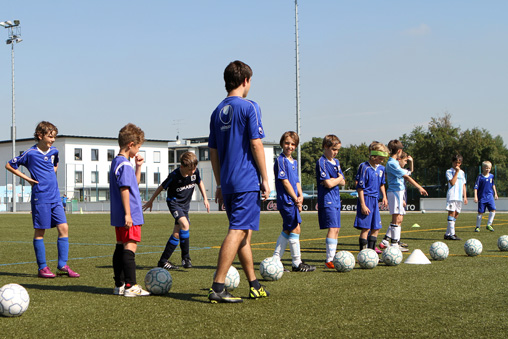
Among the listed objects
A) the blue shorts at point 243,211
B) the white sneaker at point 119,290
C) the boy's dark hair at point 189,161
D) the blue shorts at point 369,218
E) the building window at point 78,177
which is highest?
the boy's dark hair at point 189,161

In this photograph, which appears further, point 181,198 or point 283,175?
point 181,198

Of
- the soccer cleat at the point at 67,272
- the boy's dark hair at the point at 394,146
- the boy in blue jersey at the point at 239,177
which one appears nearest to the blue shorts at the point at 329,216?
the boy in blue jersey at the point at 239,177

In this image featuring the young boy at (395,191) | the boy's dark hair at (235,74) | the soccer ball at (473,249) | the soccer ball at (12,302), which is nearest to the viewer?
the soccer ball at (12,302)

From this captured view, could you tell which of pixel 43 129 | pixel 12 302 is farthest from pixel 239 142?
pixel 43 129

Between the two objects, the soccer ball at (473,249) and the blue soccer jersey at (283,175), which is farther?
the soccer ball at (473,249)

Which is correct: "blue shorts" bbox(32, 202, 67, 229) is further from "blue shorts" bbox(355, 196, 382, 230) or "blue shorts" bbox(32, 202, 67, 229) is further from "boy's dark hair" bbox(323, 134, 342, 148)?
"blue shorts" bbox(355, 196, 382, 230)

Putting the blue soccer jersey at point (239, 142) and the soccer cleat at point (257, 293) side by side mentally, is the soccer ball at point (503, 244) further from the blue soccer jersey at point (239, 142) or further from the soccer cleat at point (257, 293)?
the blue soccer jersey at point (239, 142)

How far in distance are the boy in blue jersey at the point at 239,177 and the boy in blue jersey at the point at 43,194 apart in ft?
10.7

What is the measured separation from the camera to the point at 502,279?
6797 millimetres

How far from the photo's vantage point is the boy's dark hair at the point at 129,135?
6.39 meters

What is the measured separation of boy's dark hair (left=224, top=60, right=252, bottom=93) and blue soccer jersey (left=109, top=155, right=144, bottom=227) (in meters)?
1.41

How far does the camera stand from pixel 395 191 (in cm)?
1142

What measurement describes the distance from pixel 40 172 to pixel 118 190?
2402 millimetres

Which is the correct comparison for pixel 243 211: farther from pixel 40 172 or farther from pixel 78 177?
pixel 78 177
